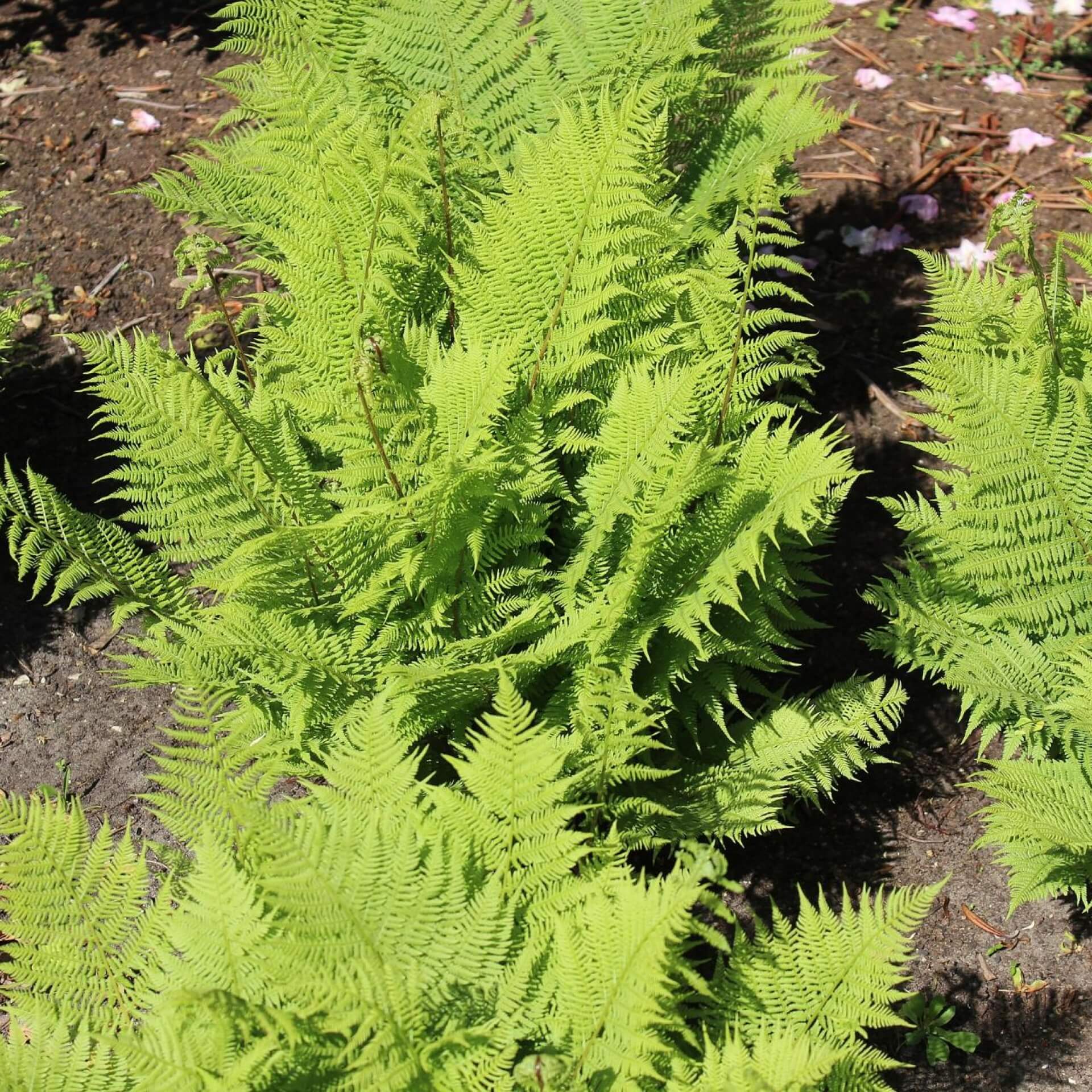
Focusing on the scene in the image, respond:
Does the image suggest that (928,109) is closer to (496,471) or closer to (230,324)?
(496,471)

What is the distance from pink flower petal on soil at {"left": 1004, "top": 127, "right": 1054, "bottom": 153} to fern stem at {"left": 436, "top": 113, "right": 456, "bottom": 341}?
2280 millimetres

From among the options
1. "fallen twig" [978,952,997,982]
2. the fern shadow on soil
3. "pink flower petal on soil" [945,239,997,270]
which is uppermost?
the fern shadow on soil

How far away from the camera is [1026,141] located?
12.7 feet

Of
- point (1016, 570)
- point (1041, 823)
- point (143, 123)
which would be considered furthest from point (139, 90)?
point (1041, 823)

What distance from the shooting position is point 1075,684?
229 centimetres

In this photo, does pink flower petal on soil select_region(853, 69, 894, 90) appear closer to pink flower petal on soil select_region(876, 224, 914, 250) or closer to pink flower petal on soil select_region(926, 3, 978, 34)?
pink flower petal on soil select_region(926, 3, 978, 34)

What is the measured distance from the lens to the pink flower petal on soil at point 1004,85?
13.3 ft

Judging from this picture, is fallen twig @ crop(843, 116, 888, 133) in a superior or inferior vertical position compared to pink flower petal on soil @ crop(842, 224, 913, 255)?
superior

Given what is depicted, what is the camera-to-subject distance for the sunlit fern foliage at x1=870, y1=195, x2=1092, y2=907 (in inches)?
87.4

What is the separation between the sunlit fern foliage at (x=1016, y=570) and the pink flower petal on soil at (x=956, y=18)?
2268mm

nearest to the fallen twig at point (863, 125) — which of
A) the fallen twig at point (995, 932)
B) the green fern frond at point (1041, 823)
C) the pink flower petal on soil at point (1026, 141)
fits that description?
the pink flower petal on soil at point (1026, 141)

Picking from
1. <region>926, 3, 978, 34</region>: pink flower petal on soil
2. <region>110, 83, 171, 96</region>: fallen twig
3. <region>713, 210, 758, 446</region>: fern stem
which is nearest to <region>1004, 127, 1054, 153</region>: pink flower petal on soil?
<region>926, 3, 978, 34</region>: pink flower petal on soil

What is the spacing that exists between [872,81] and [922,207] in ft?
2.32

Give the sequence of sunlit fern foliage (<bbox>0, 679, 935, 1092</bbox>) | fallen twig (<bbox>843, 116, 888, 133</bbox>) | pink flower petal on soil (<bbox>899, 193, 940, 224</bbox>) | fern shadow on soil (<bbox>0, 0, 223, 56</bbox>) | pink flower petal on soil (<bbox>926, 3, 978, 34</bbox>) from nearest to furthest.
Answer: sunlit fern foliage (<bbox>0, 679, 935, 1092</bbox>) < pink flower petal on soil (<bbox>899, 193, 940, 224</bbox>) < fallen twig (<bbox>843, 116, 888, 133</bbox>) < pink flower petal on soil (<bbox>926, 3, 978, 34</bbox>) < fern shadow on soil (<bbox>0, 0, 223, 56</bbox>)
